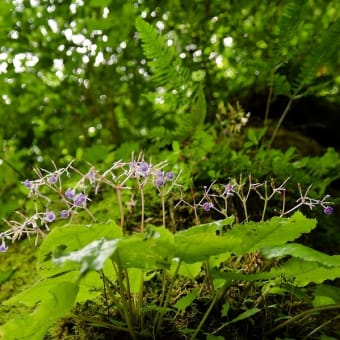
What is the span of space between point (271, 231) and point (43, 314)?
1.69ft

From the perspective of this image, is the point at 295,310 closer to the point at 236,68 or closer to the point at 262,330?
the point at 262,330

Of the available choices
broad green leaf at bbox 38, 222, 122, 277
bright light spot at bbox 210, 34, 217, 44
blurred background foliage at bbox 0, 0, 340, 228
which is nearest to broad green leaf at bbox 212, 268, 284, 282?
broad green leaf at bbox 38, 222, 122, 277

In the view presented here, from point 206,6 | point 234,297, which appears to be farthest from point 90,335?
point 206,6

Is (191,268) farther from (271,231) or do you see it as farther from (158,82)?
(158,82)

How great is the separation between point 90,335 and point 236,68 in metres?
2.07

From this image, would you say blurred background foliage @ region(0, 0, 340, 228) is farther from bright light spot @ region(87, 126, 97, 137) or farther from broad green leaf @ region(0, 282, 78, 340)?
broad green leaf @ region(0, 282, 78, 340)

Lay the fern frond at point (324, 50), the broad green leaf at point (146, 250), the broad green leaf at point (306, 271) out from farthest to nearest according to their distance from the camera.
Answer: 1. the fern frond at point (324, 50)
2. the broad green leaf at point (306, 271)
3. the broad green leaf at point (146, 250)

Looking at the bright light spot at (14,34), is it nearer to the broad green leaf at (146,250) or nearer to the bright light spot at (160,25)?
the bright light spot at (160,25)

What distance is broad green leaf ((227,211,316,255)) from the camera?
1.00 metres

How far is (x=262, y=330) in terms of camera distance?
1.22 metres

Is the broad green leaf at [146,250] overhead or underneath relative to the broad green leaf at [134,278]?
overhead

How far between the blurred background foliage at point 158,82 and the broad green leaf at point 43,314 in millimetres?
922

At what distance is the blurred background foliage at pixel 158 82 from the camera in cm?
196

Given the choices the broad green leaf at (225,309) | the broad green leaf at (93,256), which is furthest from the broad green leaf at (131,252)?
the broad green leaf at (225,309)
